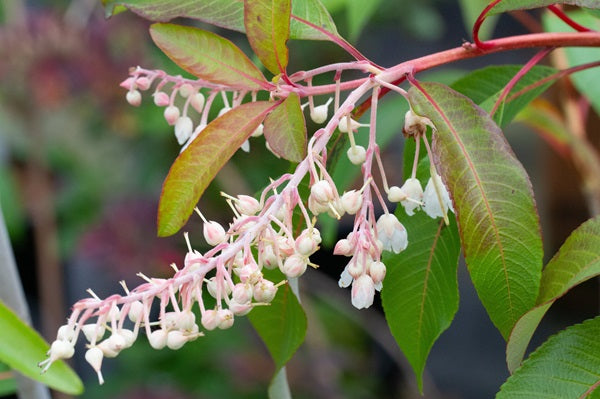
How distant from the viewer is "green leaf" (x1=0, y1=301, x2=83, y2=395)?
547 millimetres

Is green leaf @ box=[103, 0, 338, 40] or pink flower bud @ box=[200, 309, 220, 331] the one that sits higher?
green leaf @ box=[103, 0, 338, 40]

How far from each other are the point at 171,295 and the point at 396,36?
7.28 feet

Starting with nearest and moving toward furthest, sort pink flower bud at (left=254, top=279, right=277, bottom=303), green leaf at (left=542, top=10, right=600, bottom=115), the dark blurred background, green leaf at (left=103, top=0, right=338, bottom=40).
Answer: pink flower bud at (left=254, top=279, right=277, bottom=303) → green leaf at (left=103, top=0, right=338, bottom=40) → green leaf at (left=542, top=10, right=600, bottom=115) → the dark blurred background

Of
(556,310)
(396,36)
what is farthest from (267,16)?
(556,310)

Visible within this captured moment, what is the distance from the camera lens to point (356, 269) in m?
0.39

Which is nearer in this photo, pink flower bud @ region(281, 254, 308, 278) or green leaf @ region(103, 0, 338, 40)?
pink flower bud @ region(281, 254, 308, 278)

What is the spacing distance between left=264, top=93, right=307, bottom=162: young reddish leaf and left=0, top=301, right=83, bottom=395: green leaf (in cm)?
28

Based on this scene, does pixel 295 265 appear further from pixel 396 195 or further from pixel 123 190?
pixel 123 190

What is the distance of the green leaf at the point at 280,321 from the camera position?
20.2 inches

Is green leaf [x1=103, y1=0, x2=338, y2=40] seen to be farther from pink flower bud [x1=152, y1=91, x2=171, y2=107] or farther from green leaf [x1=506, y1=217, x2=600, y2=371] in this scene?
green leaf [x1=506, y1=217, x2=600, y2=371]

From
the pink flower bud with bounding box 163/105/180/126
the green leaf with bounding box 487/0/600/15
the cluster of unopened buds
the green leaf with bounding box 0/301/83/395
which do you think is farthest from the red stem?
the green leaf with bounding box 0/301/83/395

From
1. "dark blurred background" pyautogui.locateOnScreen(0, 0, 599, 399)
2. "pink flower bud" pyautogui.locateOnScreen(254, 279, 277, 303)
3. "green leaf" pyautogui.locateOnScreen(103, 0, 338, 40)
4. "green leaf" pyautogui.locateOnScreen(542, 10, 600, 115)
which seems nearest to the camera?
"pink flower bud" pyautogui.locateOnScreen(254, 279, 277, 303)

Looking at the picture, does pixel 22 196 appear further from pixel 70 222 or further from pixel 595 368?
pixel 595 368

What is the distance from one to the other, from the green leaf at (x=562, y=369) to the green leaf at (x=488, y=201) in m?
0.04
